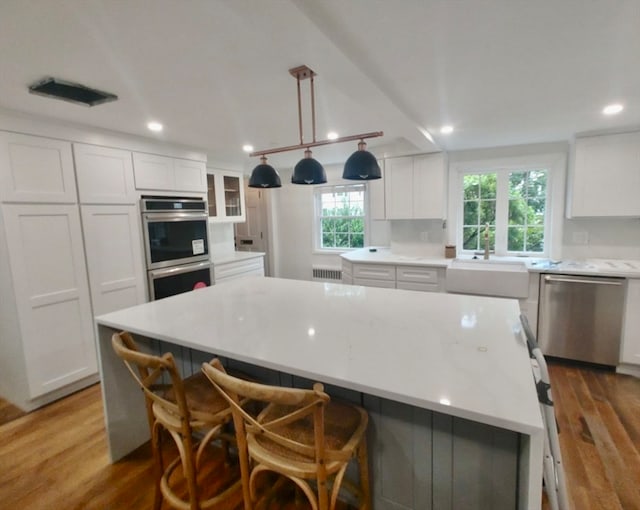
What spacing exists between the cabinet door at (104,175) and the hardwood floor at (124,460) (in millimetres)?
1639

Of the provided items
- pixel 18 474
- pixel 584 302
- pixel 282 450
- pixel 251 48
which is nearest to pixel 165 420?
pixel 282 450

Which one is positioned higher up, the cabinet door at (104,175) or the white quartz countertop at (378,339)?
the cabinet door at (104,175)

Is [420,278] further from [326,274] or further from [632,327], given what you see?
Result: [326,274]

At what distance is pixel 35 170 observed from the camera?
7.71ft

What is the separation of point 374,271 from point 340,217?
1.58 metres

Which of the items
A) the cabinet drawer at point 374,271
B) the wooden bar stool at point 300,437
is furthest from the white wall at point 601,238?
the wooden bar stool at point 300,437

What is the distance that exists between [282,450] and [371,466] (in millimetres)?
496

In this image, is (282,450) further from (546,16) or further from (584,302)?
(584,302)

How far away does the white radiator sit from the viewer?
510 cm

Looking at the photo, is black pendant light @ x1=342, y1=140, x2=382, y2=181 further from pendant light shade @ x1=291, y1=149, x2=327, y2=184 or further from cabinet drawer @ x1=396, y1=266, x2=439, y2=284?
cabinet drawer @ x1=396, y1=266, x2=439, y2=284

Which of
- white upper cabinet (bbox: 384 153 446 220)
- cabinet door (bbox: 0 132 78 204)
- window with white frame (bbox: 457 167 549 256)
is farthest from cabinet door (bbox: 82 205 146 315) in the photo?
window with white frame (bbox: 457 167 549 256)

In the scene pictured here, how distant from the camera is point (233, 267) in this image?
4.19 metres

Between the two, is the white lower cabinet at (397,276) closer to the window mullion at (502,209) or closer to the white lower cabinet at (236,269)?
the window mullion at (502,209)

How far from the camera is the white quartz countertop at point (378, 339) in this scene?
96cm
